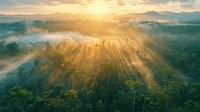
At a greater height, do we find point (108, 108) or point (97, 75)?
point (97, 75)

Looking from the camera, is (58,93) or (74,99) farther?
(58,93)

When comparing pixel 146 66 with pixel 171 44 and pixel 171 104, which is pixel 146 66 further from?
pixel 171 44

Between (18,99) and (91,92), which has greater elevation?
(18,99)

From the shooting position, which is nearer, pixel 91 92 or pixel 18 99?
pixel 18 99

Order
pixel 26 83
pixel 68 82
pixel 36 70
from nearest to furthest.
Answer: pixel 68 82, pixel 26 83, pixel 36 70

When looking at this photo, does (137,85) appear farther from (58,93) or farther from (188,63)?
(188,63)

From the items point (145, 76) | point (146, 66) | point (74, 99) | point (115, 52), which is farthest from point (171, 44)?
point (74, 99)

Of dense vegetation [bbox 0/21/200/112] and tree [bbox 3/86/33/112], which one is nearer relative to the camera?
tree [bbox 3/86/33/112]

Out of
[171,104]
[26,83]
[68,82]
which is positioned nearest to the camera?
[171,104]

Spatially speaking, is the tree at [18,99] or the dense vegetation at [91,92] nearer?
the tree at [18,99]

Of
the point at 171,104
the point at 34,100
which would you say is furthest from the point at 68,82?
the point at 171,104
